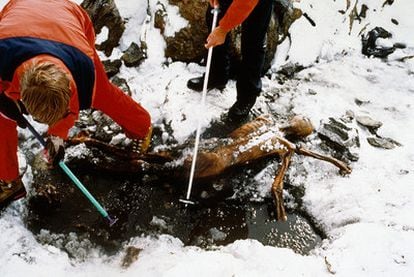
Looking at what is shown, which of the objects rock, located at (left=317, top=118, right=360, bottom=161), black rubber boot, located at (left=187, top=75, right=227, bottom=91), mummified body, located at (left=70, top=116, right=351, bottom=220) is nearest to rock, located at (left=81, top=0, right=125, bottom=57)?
black rubber boot, located at (left=187, top=75, right=227, bottom=91)

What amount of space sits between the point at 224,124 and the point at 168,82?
32.9 inches

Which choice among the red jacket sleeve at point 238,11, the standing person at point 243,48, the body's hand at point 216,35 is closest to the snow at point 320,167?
the standing person at point 243,48

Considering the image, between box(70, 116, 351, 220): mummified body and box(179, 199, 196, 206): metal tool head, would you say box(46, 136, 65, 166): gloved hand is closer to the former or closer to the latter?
box(70, 116, 351, 220): mummified body

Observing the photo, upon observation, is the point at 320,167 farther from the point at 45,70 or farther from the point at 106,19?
the point at 106,19

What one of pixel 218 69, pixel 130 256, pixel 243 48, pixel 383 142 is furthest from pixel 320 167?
pixel 130 256

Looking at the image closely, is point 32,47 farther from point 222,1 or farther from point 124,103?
point 222,1

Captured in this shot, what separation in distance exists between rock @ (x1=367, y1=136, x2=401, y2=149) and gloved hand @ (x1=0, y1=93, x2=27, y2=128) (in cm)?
328

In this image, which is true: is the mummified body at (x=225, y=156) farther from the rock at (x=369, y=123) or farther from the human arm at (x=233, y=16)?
the human arm at (x=233, y=16)

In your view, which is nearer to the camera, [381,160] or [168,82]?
[381,160]

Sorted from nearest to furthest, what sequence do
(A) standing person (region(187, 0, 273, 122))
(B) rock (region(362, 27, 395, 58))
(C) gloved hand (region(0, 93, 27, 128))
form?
1. (C) gloved hand (region(0, 93, 27, 128))
2. (A) standing person (region(187, 0, 273, 122))
3. (B) rock (region(362, 27, 395, 58))

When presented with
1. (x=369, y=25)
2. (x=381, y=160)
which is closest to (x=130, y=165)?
(x=381, y=160)

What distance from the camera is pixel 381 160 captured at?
12.5ft

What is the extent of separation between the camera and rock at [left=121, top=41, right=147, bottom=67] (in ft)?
14.5

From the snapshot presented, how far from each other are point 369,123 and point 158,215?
252 cm
